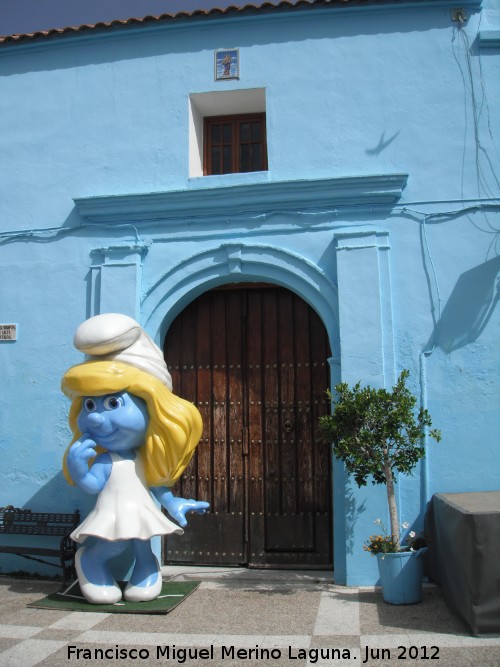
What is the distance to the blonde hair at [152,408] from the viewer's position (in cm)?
509

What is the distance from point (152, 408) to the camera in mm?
5234

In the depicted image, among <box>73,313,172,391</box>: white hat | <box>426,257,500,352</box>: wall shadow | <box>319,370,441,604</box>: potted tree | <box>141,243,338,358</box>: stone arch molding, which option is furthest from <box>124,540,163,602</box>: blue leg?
<box>426,257,500,352</box>: wall shadow

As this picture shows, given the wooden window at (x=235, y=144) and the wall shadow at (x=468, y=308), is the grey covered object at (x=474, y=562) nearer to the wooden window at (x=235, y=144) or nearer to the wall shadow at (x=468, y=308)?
the wall shadow at (x=468, y=308)

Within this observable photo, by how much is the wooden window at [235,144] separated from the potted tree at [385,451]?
2879 mm

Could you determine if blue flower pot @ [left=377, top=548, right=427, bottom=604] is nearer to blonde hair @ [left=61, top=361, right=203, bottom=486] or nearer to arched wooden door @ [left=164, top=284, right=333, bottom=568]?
arched wooden door @ [left=164, top=284, right=333, bottom=568]

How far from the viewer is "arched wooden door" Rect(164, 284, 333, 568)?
640cm

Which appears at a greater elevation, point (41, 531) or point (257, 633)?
A: point (41, 531)

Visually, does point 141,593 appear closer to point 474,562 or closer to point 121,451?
point 121,451

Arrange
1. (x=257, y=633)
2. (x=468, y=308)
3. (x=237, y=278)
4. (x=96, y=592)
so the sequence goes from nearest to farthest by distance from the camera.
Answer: (x=257, y=633) < (x=96, y=592) < (x=468, y=308) < (x=237, y=278)

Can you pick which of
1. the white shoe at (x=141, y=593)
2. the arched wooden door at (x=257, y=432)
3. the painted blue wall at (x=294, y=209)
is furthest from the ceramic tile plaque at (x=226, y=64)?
the white shoe at (x=141, y=593)

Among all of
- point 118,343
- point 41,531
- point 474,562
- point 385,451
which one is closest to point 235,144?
point 118,343

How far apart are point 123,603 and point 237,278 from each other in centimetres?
313

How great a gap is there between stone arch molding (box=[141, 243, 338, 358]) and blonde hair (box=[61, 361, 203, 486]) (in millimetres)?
1273

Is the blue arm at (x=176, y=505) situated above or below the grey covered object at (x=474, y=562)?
above
